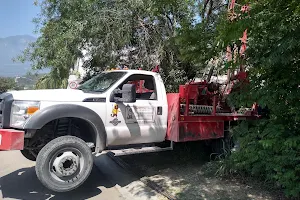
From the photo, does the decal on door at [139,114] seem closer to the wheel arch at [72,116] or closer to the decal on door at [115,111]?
the decal on door at [115,111]

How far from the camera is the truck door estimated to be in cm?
473

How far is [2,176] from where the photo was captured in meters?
5.22

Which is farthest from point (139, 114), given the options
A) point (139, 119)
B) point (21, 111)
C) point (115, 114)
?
point (21, 111)

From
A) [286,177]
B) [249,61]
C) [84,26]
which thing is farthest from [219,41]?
[84,26]

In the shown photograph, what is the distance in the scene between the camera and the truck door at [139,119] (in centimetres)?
473

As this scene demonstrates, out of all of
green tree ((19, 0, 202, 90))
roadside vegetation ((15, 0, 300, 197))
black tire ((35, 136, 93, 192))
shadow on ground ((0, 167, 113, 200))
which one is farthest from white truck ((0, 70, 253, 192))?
green tree ((19, 0, 202, 90))

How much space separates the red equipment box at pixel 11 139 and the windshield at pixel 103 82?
5.05 ft

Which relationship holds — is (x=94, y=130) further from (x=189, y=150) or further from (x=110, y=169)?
(x=189, y=150)

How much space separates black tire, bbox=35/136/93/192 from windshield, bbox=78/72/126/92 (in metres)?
1.15

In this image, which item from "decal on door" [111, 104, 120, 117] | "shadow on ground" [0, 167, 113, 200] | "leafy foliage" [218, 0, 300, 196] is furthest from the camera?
"decal on door" [111, 104, 120, 117]

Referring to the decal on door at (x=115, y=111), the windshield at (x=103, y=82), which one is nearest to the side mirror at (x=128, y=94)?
the decal on door at (x=115, y=111)

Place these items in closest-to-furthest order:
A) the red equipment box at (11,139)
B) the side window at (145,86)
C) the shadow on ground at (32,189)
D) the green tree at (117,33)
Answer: the red equipment box at (11,139)
the shadow on ground at (32,189)
the side window at (145,86)
the green tree at (117,33)

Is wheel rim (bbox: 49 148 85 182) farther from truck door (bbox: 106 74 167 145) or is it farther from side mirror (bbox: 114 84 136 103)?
side mirror (bbox: 114 84 136 103)

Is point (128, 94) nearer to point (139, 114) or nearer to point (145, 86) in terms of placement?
point (139, 114)
